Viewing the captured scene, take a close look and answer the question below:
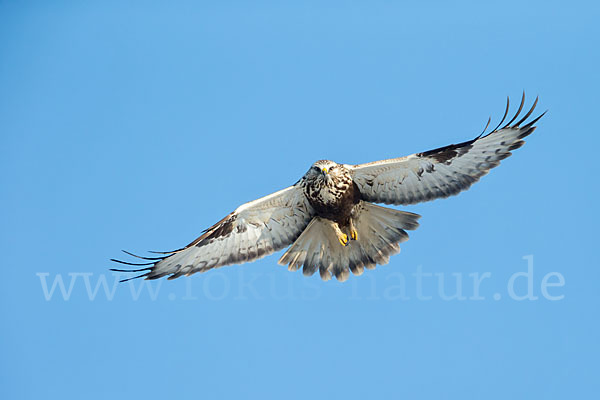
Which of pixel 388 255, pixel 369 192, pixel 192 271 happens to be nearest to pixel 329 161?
pixel 369 192

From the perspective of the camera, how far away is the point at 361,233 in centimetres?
1050

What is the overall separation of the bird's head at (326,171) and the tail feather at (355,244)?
2.23 ft

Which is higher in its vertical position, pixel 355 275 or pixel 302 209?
pixel 302 209

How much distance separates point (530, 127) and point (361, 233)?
2.58 metres

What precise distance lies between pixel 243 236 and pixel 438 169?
2.75 meters

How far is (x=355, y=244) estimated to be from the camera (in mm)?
10570

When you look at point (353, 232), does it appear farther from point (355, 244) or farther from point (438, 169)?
point (438, 169)

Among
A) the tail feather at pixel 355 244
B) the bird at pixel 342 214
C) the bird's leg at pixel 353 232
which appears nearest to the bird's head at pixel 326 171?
the bird at pixel 342 214

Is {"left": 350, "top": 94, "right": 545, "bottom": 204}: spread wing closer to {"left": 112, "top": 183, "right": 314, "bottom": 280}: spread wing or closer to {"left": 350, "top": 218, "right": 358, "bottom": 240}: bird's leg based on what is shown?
{"left": 350, "top": 218, "right": 358, "bottom": 240}: bird's leg

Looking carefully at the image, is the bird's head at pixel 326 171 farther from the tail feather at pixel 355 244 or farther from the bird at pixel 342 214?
the tail feather at pixel 355 244

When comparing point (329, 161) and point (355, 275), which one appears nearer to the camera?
point (329, 161)

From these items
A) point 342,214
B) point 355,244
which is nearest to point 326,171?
point 342,214

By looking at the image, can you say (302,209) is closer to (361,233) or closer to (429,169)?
(361,233)

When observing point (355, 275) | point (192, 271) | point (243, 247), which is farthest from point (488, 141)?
point (192, 271)
